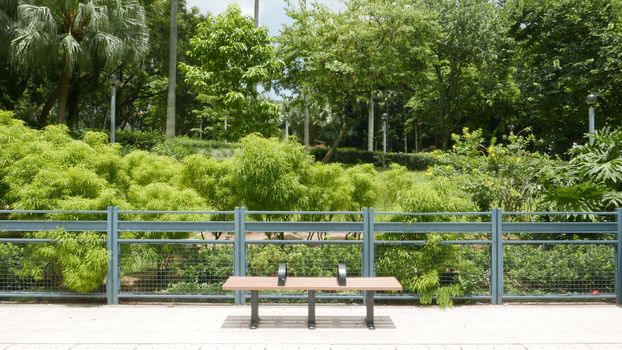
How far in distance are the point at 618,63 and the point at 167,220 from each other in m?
24.0

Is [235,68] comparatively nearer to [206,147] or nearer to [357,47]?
[206,147]

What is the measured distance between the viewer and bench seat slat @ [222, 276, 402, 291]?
7581mm

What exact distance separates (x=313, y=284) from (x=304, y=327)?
668 millimetres

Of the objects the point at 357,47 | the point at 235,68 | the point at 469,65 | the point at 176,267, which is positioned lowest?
the point at 176,267

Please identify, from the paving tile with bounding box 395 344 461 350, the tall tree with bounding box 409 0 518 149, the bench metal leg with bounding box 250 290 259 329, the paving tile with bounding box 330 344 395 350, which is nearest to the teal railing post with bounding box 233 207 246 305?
the bench metal leg with bounding box 250 290 259 329

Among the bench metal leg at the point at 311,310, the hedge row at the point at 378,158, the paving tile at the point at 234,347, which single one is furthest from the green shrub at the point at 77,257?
the hedge row at the point at 378,158

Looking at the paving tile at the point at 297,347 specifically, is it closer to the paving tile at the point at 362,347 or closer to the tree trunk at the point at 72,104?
the paving tile at the point at 362,347

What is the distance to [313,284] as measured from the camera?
770cm

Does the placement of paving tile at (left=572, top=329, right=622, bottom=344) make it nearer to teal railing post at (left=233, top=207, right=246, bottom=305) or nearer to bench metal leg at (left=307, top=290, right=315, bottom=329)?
bench metal leg at (left=307, top=290, right=315, bottom=329)

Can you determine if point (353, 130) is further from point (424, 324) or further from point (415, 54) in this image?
point (424, 324)

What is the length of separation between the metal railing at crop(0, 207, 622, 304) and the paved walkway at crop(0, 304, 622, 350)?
0.37m

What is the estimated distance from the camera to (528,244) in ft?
32.3

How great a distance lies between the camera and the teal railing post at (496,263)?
9320mm

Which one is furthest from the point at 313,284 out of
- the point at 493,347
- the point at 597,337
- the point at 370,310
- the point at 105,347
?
the point at 597,337
